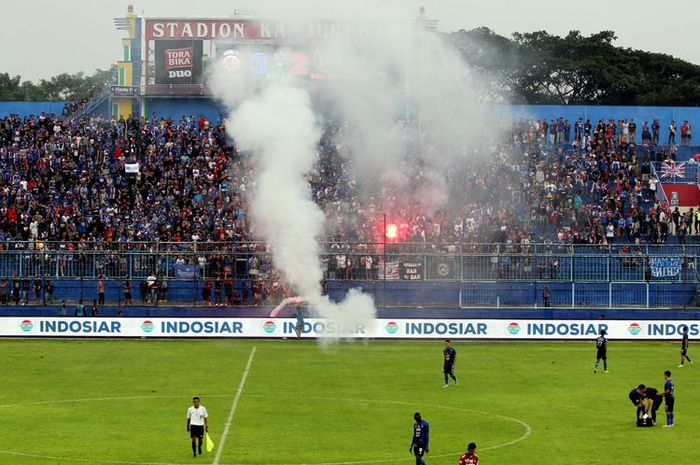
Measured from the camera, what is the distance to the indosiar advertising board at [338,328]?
64.9 meters

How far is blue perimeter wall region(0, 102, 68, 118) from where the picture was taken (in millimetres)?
96875

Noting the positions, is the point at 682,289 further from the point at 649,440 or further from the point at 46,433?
the point at 46,433

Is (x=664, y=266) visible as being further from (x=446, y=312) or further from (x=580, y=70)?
(x=580, y=70)

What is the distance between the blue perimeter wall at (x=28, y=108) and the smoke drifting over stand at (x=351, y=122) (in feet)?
45.9

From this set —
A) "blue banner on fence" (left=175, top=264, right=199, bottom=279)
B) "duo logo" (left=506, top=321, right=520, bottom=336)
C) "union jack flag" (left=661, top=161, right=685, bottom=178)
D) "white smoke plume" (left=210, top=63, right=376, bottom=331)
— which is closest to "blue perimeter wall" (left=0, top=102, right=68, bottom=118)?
"blue banner on fence" (left=175, top=264, right=199, bottom=279)

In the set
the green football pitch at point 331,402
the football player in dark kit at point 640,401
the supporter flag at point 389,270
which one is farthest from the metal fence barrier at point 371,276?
the football player in dark kit at point 640,401

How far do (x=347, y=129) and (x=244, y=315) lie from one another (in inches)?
738

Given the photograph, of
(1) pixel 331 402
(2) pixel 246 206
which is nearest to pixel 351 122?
(2) pixel 246 206

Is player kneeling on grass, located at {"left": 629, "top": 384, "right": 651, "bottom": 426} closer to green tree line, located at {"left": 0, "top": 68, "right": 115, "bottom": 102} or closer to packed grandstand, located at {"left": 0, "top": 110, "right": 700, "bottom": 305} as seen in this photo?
packed grandstand, located at {"left": 0, "top": 110, "right": 700, "bottom": 305}

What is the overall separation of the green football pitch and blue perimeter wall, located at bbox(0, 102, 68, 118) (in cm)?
3685

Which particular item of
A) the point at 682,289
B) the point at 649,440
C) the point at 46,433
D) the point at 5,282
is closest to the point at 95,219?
the point at 5,282

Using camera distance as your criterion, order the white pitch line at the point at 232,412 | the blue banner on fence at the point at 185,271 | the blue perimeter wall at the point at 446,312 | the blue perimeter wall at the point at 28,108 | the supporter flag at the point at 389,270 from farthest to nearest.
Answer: the blue perimeter wall at the point at 28,108
the blue banner on fence at the point at 185,271
the supporter flag at the point at 389,270
the blue perimeter wall at the point at 446,312
the white pitch line at the point at 232,412

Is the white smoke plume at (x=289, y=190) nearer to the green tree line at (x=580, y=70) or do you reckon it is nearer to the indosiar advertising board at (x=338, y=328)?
the indosiar advertising board at (x=338, y=328)

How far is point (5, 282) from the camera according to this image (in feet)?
226
